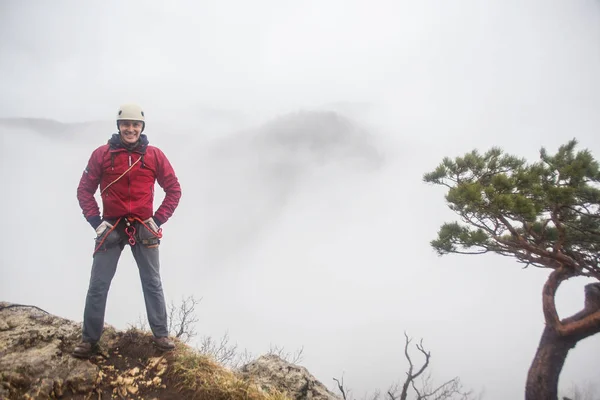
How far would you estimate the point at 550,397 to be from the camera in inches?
267

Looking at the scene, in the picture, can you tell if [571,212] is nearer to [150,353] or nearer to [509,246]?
[509,246]

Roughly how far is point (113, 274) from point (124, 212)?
2.30 ft

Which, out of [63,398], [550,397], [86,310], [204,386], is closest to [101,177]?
[86,310]

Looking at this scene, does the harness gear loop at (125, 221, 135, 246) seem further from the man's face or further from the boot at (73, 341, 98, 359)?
the boot at (73, 341, 98, 359)

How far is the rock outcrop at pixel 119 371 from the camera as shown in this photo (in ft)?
9.56

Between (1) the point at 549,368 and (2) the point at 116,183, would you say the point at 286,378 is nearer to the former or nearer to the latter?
(2) the point at 116,183

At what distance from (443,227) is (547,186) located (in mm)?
2387

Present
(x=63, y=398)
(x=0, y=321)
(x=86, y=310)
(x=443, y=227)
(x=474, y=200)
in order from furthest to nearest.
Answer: (x=443, y=227) → (x=474, y=200) → (x=0, y=321) → (x=86, y=310) → (x=63, y=398)

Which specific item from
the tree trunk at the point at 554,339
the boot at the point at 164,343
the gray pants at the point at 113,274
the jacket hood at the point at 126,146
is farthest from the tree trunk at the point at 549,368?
the jacket hood at the point at 126,146

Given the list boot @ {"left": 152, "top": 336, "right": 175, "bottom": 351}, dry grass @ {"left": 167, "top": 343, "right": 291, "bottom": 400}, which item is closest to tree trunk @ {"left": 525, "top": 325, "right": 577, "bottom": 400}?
dry grass @ {"left": 167, "top": 343, "right": 291, "bottom": 400}

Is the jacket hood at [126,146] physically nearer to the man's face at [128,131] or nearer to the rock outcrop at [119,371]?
the man's face at [128,131]

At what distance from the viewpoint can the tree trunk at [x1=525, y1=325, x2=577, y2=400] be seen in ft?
22.5

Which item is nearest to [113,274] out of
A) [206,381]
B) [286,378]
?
[206,381]

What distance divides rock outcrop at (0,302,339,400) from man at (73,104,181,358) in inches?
8.5
